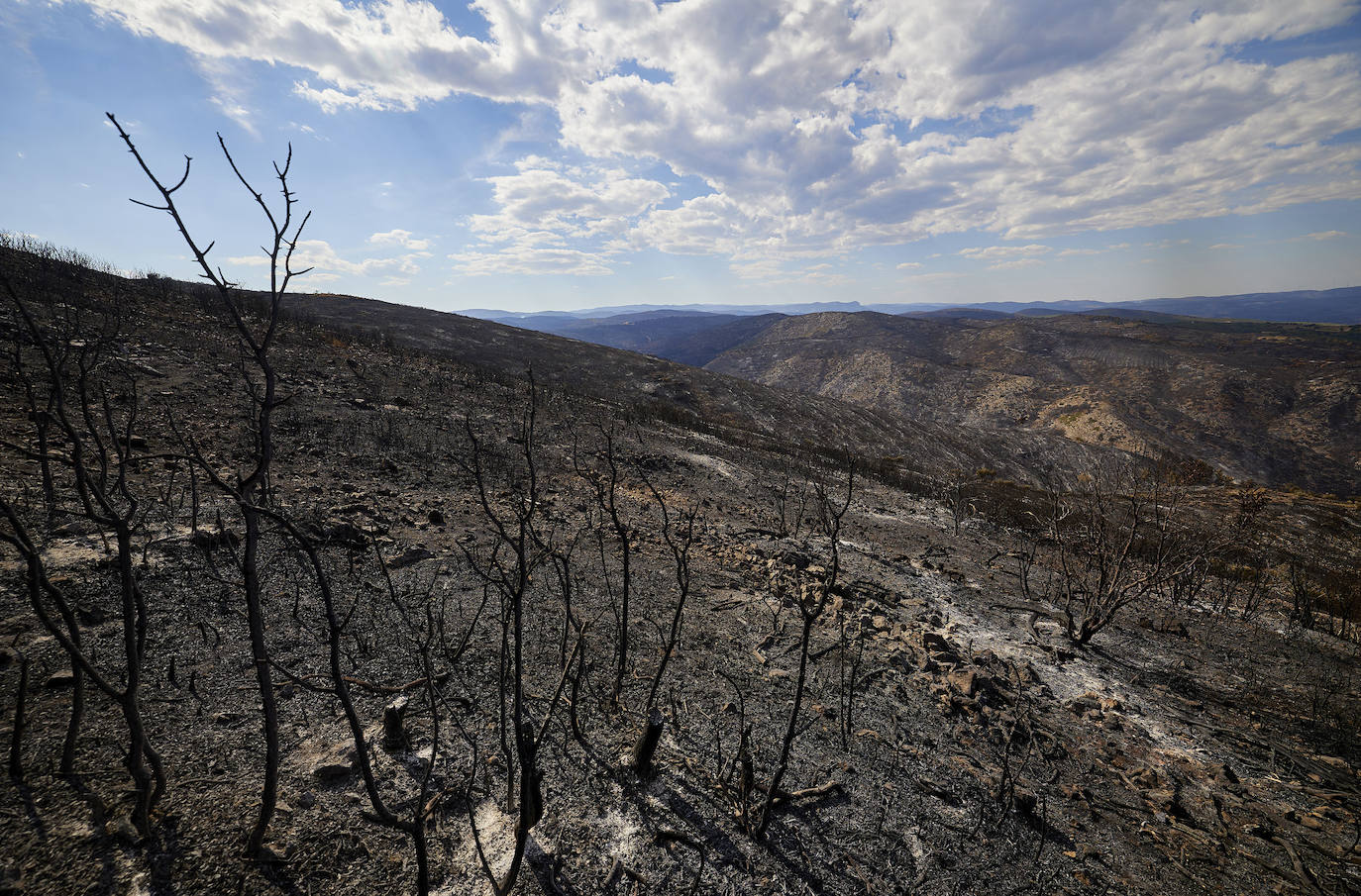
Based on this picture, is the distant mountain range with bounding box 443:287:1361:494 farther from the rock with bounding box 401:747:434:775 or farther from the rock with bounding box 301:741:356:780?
the rock with bounding box 301:741:356:780

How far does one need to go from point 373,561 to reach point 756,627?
4596 mm

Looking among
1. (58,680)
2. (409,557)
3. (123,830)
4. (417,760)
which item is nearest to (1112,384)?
(409,557)

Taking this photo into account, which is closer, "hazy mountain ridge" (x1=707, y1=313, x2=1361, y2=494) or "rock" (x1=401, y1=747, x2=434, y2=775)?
"rock" (x1=401, y1=747, x2=434, y2=775)

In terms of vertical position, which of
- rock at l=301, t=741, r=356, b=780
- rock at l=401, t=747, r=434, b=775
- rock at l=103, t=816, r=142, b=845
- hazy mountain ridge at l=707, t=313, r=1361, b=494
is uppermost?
rock at l=103, t=816, r=142, b=845

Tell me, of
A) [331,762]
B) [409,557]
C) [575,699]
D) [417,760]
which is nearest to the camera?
[331,762]

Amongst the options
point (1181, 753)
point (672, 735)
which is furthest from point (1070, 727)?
point (672, 735)

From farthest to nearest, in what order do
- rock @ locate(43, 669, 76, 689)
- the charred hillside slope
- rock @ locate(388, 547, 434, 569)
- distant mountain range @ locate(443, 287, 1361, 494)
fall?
distant mountain range @ locate(443, 287, 1361, 494) < rock @ locate(388, 547, 434, 569) < rock @ locate(43, 669, 76, 689) < the charred hillside slope

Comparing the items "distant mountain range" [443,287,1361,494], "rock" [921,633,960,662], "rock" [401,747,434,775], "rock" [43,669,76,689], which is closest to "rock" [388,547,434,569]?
"rock" [43,669,76,689]

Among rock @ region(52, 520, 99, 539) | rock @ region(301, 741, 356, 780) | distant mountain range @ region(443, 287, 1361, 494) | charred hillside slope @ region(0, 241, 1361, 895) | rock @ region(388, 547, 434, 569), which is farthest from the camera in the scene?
distant mountain range @ region(443, 287, 1361, 494)

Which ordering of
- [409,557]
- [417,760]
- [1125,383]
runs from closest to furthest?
[417,760] → [409,557] → [1125,383]

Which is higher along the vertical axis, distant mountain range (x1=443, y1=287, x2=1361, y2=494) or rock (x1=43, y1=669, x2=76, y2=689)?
rock (x1=43, y1=669, x2=76, y2=689)

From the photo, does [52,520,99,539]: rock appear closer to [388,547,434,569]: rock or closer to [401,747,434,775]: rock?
[388,547,434,569]: rock

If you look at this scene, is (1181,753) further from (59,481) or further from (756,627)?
(59,481)

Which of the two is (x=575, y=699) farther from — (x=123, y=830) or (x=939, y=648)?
(x=939, y=648)
